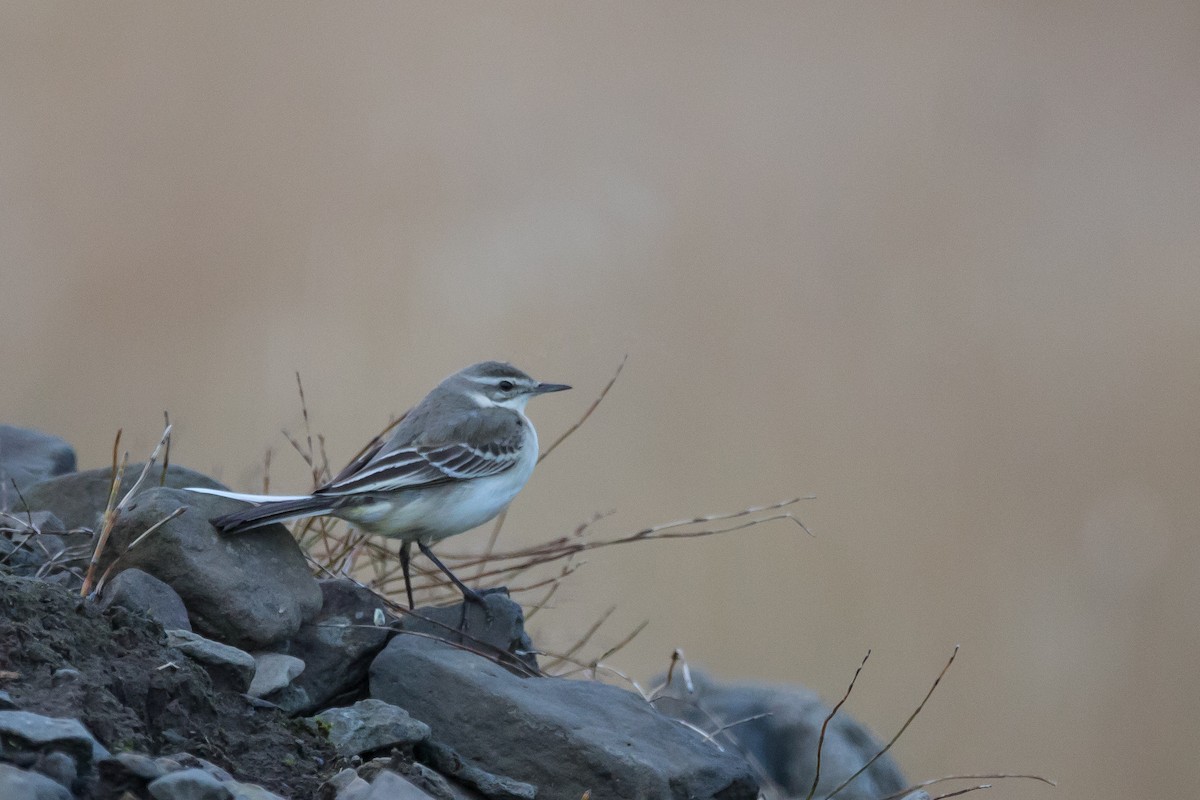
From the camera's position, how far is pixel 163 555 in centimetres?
409

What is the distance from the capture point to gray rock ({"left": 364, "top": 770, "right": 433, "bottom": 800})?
311cm

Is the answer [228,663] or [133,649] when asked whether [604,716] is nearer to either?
[228,663]

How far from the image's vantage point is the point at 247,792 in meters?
3.01

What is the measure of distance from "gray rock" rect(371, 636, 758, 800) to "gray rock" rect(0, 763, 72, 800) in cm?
154

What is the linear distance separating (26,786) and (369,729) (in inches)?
48.4

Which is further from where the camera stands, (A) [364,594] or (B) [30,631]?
(A) [364,594]

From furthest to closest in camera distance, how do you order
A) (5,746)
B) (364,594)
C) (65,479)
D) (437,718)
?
(65,479), (364,594), (437,718), (5,746)

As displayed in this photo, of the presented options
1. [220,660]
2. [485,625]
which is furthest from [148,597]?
[485,625]

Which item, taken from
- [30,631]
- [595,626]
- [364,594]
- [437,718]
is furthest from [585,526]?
[30,631]

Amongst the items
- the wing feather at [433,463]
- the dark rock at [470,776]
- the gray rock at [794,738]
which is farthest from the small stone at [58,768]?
the gray rock at [794,738]

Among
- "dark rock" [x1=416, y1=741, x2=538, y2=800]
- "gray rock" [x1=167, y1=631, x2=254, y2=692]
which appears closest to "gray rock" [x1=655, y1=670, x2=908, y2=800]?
"dark rock" [x1=416, y1=741, x2=538, y2=800]

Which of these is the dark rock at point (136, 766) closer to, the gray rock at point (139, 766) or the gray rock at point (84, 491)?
the gray rock at point (139, 766)

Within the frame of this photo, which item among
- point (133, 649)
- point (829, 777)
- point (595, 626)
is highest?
point (133, 649)

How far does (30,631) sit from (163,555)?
0.78 m
